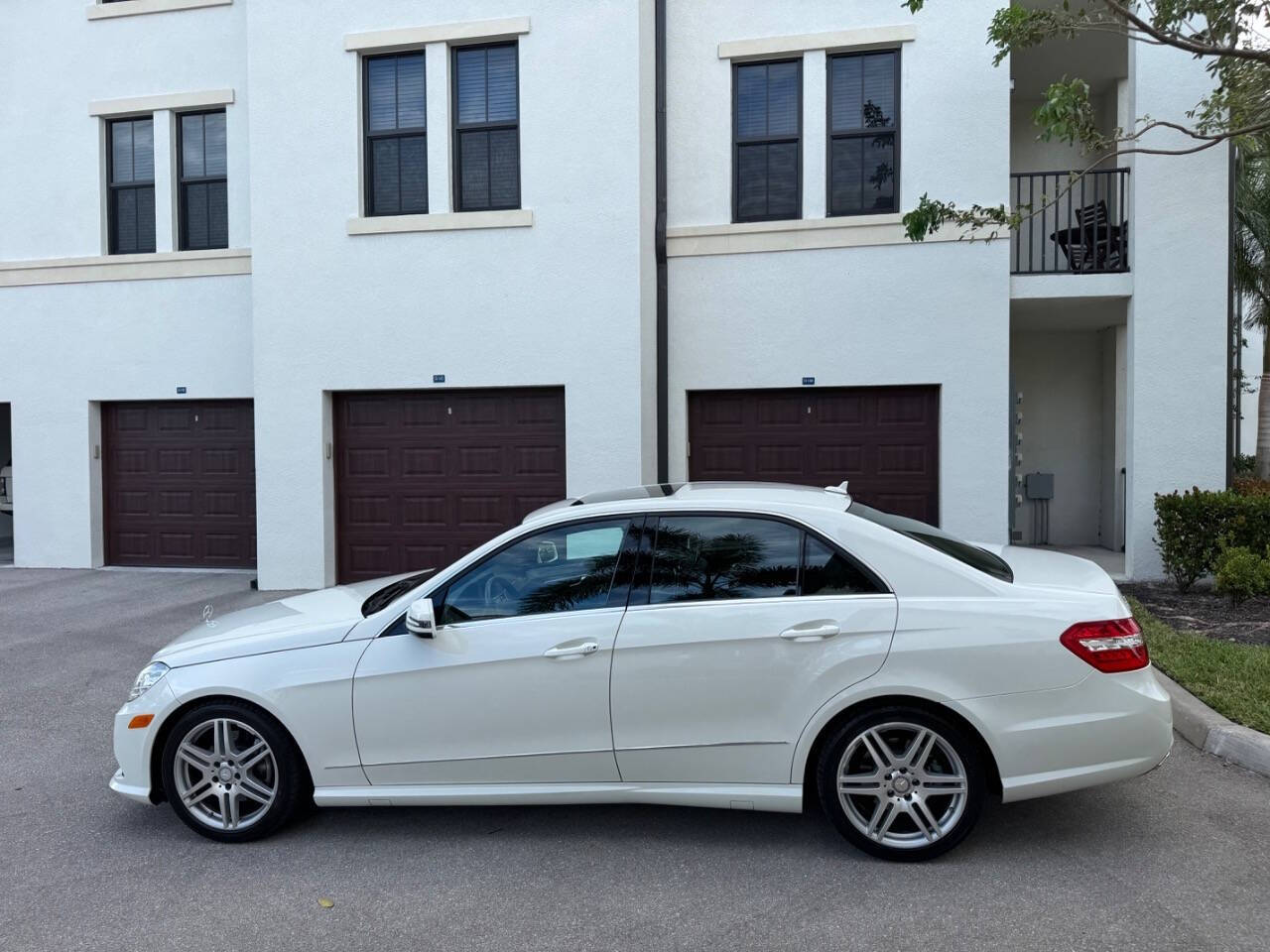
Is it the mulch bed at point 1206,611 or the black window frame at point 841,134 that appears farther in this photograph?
the black window frame at point 841,134

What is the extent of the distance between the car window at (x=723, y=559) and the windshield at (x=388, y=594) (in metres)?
1.28

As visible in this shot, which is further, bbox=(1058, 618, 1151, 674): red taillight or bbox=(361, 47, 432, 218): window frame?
bbox=(361, 47, 432, 218): window frame

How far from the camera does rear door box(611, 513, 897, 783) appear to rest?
4.09m

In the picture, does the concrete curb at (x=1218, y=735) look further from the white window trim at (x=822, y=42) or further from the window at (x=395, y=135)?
the window at (x=395, y=135)

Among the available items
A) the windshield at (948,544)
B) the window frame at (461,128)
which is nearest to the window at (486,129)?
the window frame at (461,128)

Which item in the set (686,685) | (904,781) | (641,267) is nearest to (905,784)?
(904,781)

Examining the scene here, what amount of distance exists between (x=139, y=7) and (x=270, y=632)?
11113 mm

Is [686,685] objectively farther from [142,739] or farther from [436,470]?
[436,470]

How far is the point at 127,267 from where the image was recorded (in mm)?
12328

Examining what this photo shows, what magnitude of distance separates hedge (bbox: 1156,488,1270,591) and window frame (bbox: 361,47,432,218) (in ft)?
27.3

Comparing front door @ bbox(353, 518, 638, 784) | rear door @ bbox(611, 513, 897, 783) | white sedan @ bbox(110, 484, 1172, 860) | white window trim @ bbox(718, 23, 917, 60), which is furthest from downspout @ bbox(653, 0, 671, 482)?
rear door @ bbox(611, 513, 897, 783)

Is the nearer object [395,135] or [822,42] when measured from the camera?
[822,42]

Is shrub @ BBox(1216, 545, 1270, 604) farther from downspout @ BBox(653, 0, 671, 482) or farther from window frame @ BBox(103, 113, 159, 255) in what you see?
window frame @ BBox(103, 113, 159, 255)

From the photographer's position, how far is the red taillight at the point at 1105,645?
157 inches
